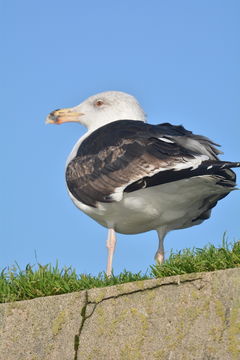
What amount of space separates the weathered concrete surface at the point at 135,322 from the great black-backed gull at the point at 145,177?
125 centimetres

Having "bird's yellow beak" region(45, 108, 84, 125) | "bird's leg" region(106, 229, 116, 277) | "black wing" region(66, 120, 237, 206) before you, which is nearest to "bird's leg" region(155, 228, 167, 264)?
"bird's leg" region(106, 229, 116, 277)

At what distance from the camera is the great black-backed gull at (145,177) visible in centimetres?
747

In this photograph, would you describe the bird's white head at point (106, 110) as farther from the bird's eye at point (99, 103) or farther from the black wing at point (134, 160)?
the black wing at point (134, 160)

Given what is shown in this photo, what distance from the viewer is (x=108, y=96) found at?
9.27 meters

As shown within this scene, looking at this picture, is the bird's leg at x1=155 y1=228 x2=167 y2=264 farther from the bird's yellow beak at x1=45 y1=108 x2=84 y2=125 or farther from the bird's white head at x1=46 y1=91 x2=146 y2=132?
the bird's yellow beak at x1=45 y1=108 x2=84 y2=125

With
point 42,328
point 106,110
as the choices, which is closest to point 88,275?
point 42,328

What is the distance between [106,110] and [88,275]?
2477mm

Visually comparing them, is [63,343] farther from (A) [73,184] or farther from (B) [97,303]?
(A) [73,184]

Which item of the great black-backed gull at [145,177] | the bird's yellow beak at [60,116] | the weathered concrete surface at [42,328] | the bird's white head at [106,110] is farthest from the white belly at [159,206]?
the bird's yellow beak at [60,116]

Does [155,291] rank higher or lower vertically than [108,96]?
lower

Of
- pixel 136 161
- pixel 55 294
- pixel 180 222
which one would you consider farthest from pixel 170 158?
pixel 55 294

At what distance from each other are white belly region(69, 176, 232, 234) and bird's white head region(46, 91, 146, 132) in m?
1.40

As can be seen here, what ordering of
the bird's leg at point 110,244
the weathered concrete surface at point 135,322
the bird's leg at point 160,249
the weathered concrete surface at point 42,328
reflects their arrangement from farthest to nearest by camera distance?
the bird's leg at point 160,249, the bird's leg at point 110,244, the weathered concrete surface at point 42,328, the weathered concrete surface at point 135,322

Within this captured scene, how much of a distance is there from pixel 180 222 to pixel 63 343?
214 cm
